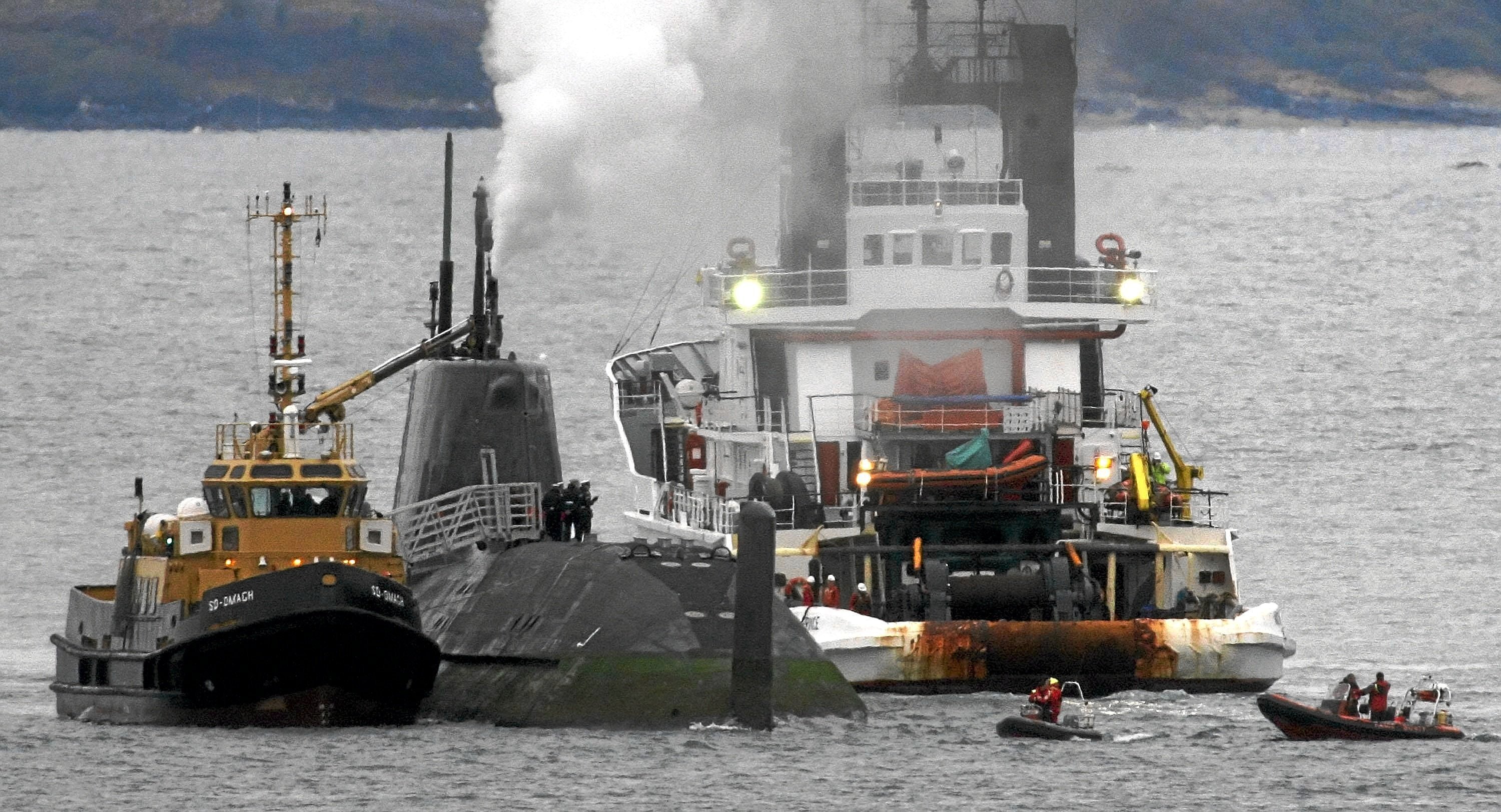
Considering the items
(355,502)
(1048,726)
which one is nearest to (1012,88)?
(1048,726)

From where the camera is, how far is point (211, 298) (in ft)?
422

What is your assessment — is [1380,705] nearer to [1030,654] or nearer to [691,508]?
[1030,654]

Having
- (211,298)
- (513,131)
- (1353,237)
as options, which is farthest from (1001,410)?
(1353,237)

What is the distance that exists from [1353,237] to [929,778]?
11863 centimetres

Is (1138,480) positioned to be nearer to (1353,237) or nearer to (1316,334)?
(1316,334)

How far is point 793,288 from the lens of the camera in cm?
6172

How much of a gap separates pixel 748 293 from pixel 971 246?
467 centimetres

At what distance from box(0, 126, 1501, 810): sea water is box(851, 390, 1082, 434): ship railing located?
6499 mm

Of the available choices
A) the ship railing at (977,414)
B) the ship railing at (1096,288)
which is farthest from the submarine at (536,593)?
the ship railing at (1096,288)

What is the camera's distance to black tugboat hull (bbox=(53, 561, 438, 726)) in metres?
45.0

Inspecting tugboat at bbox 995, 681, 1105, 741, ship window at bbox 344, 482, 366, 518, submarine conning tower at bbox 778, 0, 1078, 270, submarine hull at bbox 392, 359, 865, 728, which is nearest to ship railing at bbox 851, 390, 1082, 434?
submarine conning tower at bbox 778, 0, 1078, 270

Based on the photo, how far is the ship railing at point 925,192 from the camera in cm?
6300

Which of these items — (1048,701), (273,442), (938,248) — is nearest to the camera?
(1048,701)

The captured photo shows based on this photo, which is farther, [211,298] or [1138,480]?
[211,298]
